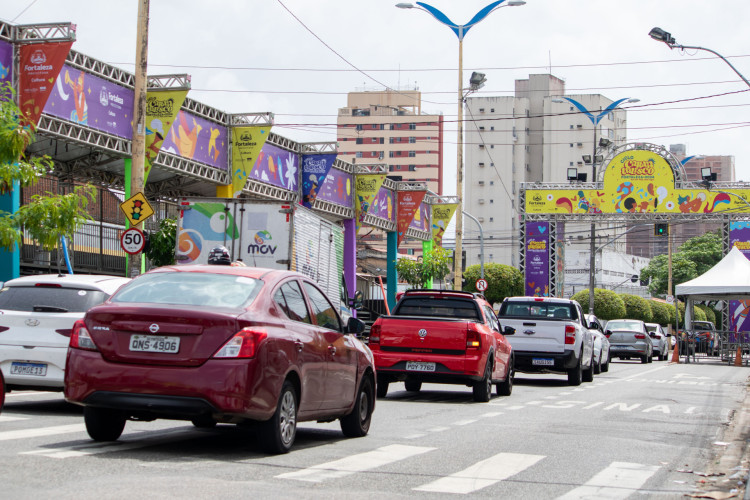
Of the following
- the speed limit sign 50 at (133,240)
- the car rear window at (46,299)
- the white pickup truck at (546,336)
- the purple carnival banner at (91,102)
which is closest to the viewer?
the car rear window at (46,299)

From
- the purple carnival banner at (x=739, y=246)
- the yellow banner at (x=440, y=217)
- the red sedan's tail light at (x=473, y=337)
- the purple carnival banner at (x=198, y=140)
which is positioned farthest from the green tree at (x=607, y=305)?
the red sedan's tail light at (x=473, y=337)

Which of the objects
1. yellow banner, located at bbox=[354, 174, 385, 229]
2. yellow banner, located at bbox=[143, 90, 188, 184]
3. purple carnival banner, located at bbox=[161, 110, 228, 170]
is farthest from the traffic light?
yellow banner, located at bbox=[143, 90, 188, 184]

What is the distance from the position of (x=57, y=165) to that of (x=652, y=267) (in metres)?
118

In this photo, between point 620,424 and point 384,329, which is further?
point 384,329

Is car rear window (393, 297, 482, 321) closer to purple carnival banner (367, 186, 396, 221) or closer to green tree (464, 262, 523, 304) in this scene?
purple carnival banner (367, 186, 396, 221)

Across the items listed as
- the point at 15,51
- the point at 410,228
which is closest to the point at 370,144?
the point at 410,228

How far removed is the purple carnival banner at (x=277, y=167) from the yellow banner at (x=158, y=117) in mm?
5255

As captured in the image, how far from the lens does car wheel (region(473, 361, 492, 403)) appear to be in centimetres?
1617

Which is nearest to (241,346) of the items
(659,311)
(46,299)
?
(46,299)

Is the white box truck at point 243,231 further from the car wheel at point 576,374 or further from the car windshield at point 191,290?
the car windshield at point 191,290

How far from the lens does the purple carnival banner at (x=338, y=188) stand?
38.2m

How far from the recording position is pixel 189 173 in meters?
28.4

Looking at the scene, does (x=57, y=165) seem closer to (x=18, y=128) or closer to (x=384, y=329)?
(x=18, y=128)

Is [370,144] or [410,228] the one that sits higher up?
[370,144]
